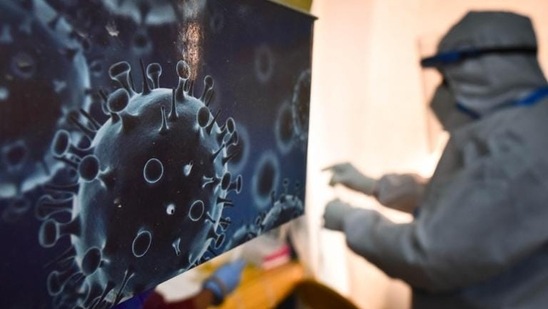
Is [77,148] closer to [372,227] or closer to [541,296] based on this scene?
[372,227]

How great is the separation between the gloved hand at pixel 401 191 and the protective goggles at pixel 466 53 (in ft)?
1.14

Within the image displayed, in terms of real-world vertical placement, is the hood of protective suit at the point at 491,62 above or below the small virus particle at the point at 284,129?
above

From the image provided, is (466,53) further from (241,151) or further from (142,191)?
(142,191)

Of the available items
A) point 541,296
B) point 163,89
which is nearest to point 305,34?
point 163,89

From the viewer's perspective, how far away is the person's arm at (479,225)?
0.74 meters

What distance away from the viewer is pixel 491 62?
85 cm

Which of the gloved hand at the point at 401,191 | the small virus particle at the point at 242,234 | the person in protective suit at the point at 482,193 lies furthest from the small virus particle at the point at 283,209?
the gloved hand at the point at 401,191

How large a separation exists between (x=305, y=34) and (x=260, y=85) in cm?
23

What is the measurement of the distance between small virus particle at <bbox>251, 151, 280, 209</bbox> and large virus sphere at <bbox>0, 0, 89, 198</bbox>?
1.40 ft

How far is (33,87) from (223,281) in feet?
2.28

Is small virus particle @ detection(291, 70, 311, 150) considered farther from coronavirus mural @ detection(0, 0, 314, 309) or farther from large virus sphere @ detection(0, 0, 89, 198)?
large virus sphere @ detection(0, 0, 89, 198)

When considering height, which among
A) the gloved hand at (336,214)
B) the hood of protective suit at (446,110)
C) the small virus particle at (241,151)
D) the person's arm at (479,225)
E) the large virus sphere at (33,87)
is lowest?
the gloved hand at (336,214)

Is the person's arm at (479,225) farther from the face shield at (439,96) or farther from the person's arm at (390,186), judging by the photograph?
the person's arm at (390,186)

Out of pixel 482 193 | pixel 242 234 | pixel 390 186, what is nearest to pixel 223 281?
pixel 242 234
